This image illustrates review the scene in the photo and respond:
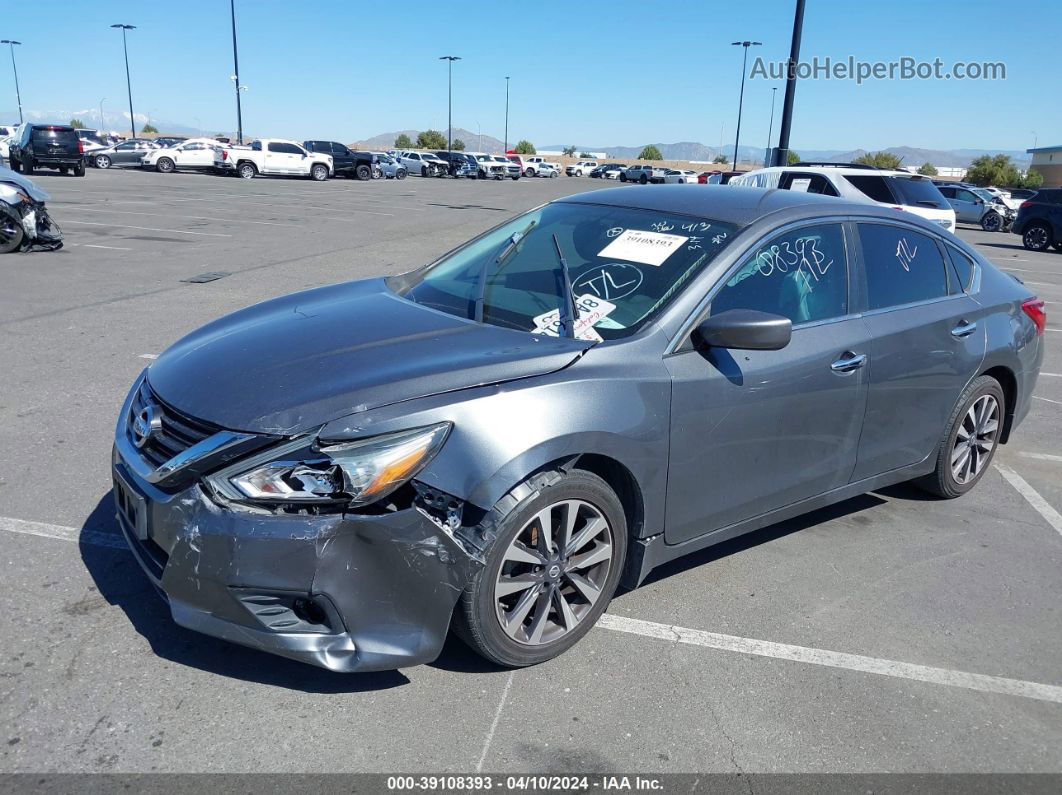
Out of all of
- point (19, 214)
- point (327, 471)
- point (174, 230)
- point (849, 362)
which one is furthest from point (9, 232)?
point (849, 362)

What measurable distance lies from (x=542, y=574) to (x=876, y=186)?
499 inches

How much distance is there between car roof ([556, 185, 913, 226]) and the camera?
404cm

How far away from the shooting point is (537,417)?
3025 mm

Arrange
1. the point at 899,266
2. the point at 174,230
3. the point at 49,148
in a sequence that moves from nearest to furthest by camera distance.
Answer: the point at 899,266 → the point at 174,230 → the point at 49,148

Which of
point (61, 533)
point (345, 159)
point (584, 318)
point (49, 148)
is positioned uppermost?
point (584, 318)

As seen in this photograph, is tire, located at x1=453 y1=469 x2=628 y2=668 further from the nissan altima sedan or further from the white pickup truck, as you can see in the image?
the white pickup truck

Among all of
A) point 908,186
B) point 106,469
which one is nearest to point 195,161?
point 908,186

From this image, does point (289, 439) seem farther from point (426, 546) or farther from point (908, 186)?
point (908, 186)

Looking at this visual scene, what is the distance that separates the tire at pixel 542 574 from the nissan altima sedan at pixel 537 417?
11 millimetres

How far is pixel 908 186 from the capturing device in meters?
14.2

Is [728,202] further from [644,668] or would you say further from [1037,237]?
[1037,237]

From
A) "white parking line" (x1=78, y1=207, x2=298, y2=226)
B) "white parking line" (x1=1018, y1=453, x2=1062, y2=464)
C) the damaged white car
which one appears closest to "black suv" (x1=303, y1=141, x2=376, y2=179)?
"white parking line" (x1=78, y1=207, x2=298, y2=226)

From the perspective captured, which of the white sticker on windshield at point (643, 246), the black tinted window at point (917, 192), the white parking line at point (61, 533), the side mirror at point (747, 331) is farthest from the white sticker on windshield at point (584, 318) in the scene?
the black tinted window at point (917, 192)

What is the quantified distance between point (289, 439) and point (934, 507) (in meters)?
3.82
